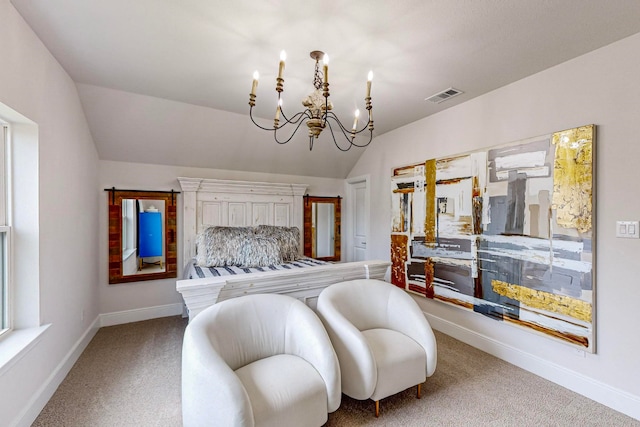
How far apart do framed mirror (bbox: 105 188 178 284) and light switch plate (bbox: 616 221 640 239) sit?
4.49 m

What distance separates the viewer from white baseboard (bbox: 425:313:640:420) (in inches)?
77.1

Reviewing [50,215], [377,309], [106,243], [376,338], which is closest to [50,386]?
[50,215]

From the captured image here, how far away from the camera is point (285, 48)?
207cm

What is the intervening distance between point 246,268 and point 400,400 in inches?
81.7

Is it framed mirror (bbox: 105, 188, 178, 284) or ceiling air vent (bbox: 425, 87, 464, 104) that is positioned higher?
ceiling air vent (bbox: 425, 87, 464, 104)

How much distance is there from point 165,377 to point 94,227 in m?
2.00

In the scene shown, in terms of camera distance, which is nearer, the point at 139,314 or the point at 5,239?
the point at 5,239

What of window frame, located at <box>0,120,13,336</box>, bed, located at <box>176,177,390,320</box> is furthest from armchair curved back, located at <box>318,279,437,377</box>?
window frame, located at <box>0,120,13,336</box>

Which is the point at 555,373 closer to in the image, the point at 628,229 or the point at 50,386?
the point at 628,229

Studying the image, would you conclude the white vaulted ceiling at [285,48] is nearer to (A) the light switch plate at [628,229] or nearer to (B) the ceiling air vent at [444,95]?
(B) the ceiling air vent at [444,95]

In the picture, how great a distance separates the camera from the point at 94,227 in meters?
3.22

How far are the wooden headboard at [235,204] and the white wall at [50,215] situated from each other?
1.08 meters

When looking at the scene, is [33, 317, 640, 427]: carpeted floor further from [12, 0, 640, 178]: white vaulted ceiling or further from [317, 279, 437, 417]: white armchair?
[12, 0, 640, 178]: white vaulted ceiling

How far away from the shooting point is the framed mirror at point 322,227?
4.71 metres
